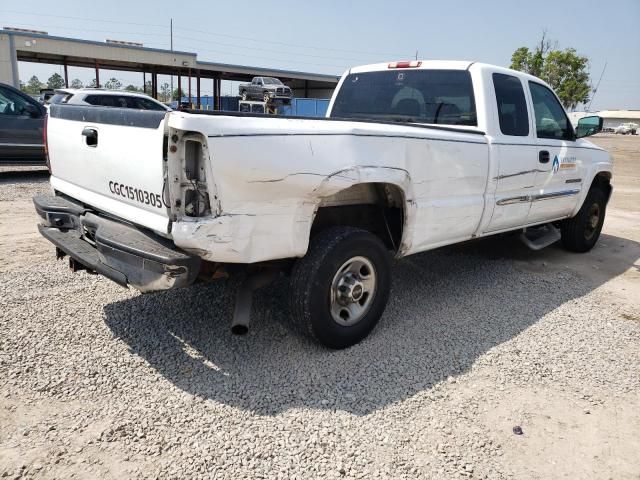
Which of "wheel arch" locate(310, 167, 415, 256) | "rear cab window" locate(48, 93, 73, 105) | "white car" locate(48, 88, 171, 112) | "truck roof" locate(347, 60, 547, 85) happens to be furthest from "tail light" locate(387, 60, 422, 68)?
"rear cab window" locate(48, 93, 73, 105)

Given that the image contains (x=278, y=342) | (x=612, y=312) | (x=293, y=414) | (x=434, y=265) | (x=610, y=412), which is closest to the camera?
(x=293, y=414)

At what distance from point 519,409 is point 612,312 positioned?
2152 millimetres

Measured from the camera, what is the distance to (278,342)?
141 inches

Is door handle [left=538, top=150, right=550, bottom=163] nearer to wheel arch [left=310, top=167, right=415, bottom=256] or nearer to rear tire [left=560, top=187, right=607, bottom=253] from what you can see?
rear tire [left=560, top=187, right=607, bottom=253]

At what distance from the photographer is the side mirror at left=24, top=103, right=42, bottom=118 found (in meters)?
10.0

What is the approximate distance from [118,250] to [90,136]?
884 mm

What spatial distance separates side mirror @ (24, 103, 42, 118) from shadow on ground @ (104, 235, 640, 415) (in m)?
7.75

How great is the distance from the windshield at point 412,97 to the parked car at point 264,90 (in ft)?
81.9

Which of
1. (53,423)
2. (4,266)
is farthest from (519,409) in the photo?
(4,266)

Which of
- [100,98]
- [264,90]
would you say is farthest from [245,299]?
[264,90]

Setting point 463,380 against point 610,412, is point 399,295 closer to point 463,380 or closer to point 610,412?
point 463,380

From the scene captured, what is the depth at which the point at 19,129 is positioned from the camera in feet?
32.1

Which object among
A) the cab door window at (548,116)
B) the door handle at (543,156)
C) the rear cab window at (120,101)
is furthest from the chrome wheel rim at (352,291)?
the rear cab window at (120,101)

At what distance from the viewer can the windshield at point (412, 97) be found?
14.8 feet
